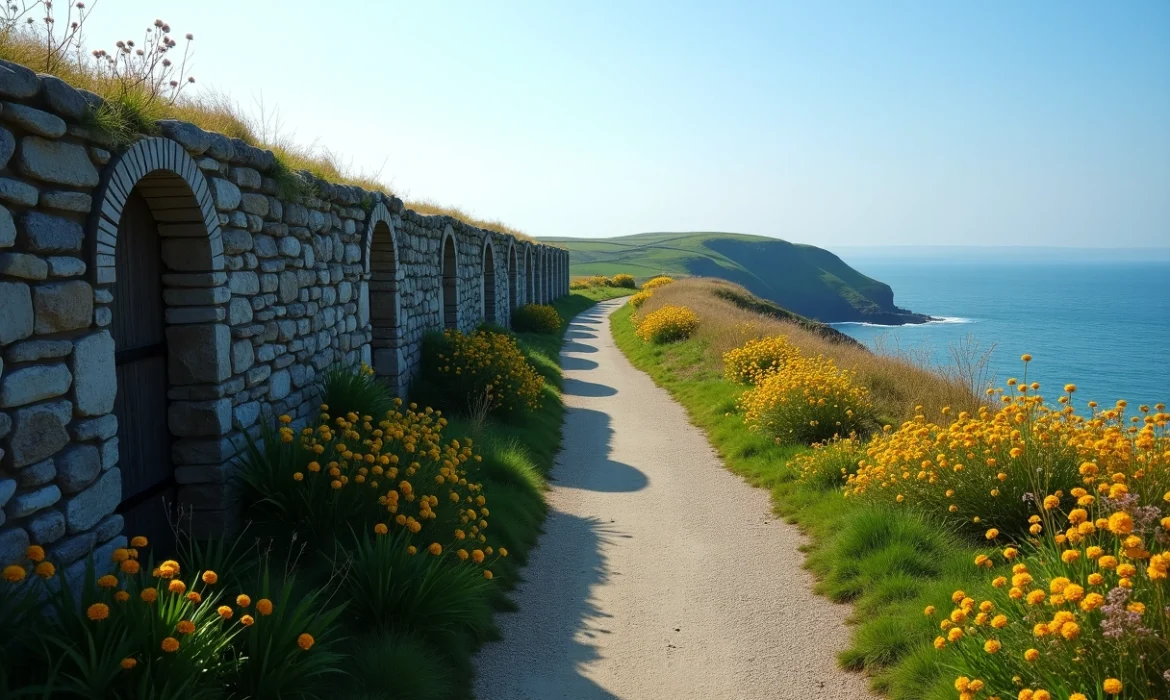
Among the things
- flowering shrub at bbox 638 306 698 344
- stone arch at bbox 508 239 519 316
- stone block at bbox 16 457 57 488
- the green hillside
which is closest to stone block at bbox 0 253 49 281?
stone block at bbox 16 457 57 488

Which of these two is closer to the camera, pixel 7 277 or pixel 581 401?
pixel 7 277

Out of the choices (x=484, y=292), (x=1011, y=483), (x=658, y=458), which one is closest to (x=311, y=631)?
(x=1011, y=483)

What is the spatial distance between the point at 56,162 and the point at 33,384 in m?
1.04

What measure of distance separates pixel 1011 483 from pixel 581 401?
887cm

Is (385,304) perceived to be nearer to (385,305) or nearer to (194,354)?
(385,305)

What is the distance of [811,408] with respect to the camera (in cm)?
888

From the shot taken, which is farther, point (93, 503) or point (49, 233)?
point (93, 503)

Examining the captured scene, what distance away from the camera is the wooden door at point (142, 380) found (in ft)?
15.6

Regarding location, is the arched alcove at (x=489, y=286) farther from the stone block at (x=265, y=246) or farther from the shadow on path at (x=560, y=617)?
the stone block at (x=265, y=246)

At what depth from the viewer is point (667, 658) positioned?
191 inches

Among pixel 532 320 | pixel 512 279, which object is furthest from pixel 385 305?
pixel 512 279

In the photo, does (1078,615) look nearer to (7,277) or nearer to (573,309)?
(7,277)

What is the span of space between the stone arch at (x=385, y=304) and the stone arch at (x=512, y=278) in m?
12.9

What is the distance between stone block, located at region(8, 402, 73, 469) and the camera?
3346 mm
